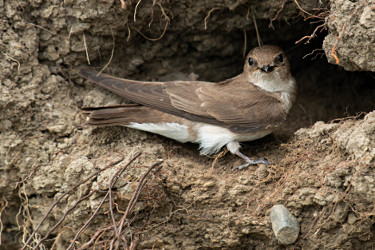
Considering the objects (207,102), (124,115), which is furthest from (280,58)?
(124,115)

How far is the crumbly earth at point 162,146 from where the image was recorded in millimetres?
3293

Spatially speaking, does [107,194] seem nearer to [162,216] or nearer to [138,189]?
[138,189]

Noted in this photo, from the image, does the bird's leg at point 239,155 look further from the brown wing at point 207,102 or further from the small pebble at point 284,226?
the small pebble at point 284,226

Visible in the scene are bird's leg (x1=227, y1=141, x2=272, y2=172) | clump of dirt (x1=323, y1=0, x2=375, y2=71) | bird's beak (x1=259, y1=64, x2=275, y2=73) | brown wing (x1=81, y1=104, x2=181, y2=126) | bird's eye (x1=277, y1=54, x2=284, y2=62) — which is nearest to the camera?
clump of dirt (x1=323, y1=0, x2=375, y2=71)

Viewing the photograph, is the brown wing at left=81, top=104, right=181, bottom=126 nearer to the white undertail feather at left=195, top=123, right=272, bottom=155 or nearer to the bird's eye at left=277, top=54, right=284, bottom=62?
the white undertail feather at left=195, top=123, right=272, bottom=155

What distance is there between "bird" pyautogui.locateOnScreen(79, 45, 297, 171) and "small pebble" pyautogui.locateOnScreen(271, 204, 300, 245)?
726mm

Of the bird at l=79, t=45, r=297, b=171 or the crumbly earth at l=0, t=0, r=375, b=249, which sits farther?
the bird at l=79, t=45, r=297, b=171

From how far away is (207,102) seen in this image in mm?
4141

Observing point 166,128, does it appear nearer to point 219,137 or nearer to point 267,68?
point 219,137

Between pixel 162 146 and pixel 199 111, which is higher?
pixel 199 111

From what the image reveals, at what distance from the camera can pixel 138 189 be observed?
3404 mm

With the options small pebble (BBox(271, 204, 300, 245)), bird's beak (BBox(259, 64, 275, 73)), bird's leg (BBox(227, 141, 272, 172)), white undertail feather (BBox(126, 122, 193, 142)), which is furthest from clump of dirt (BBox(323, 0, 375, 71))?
white undertail feather (BBox(126, 122, 193, 142))

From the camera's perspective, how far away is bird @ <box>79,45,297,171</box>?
406cm

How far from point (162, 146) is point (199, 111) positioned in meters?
0.43
